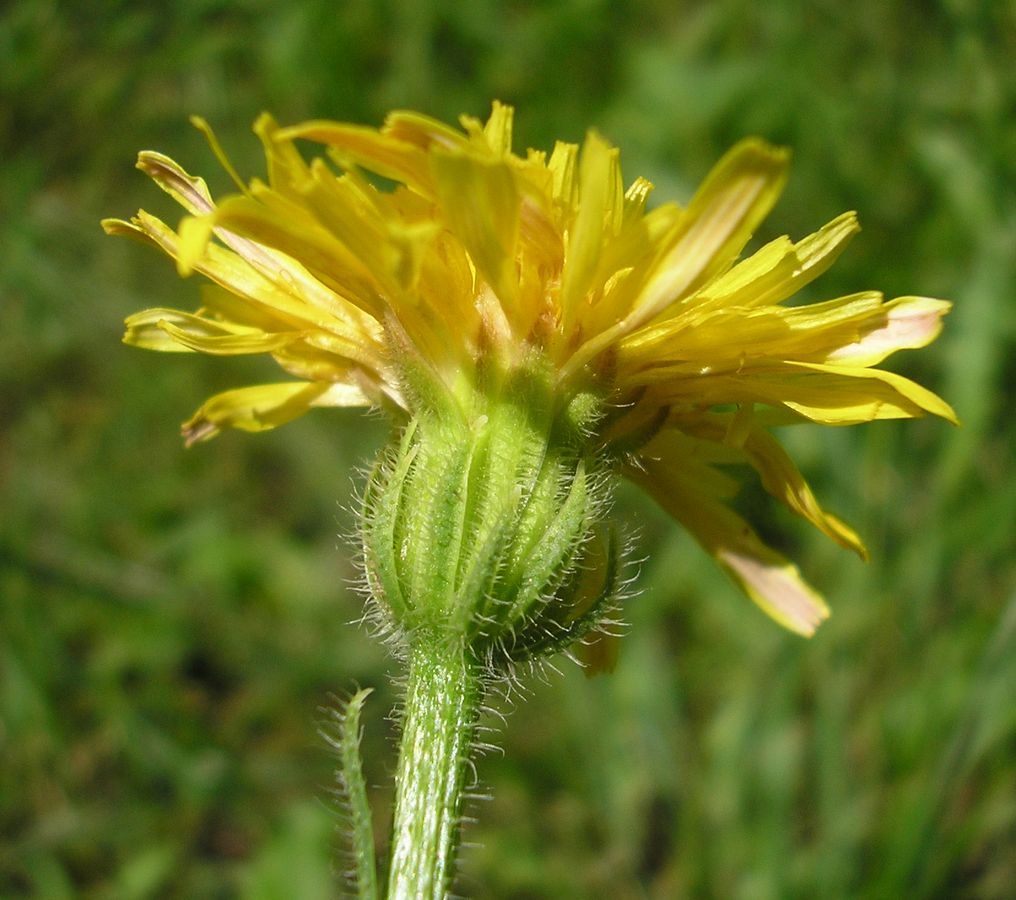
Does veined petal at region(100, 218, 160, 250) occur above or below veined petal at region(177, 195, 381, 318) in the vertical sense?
above

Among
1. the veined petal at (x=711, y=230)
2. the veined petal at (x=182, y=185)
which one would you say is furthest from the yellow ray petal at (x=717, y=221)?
the veined petal at (x=182, y=185)

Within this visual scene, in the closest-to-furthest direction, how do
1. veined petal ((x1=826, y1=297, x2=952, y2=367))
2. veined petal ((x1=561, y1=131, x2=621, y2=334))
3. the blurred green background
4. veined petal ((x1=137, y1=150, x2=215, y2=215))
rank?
veined petal ((x1=561, y1=131, x2=621, y2=334)), veined petal ((x1=826, y1=297, x2=952, y2=367)), veined petal ((x1=137, y1=150, x2=215, y2=215)), the blurred green background

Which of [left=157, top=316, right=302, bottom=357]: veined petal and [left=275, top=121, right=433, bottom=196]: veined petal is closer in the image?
[left=275, top=121, right=433, bottom=196]: veined petal

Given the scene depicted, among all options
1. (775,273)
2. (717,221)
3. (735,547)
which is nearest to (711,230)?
(717,221)

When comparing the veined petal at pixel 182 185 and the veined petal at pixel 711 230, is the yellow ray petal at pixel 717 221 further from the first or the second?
the veined petal at pixel 182 185

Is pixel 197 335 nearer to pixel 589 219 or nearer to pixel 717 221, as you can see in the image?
pixel 589 219

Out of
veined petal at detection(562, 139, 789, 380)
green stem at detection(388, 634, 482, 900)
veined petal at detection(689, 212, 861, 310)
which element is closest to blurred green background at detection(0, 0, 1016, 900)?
green stem at detection(388, 634, 482, 900)

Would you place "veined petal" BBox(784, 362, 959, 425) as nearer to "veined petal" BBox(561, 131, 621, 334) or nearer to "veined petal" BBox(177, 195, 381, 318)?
"veined petal" BBox(561, 131, 621, 334)
